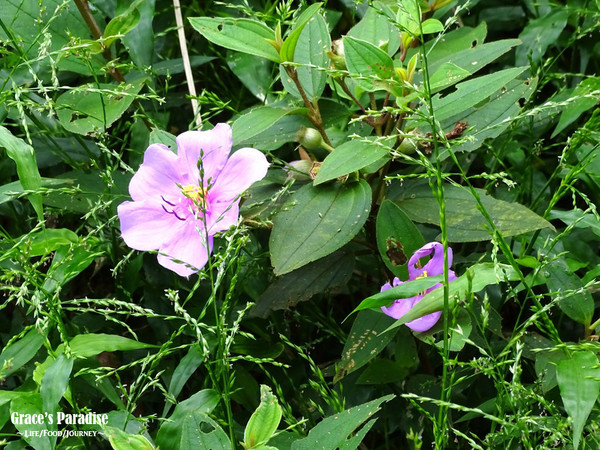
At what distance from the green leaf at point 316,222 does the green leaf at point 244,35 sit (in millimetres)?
225

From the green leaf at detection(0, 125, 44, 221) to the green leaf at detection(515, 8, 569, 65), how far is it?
1.02 meters

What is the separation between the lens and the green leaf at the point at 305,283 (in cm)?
122

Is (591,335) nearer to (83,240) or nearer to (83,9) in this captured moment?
(83,240)

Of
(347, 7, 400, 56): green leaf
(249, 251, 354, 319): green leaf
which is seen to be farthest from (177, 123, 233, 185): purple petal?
(347, 7, 400, 56): green leaf

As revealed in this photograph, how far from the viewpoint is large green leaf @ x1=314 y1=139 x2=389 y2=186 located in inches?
43.1

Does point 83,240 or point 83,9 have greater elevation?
point 83,9

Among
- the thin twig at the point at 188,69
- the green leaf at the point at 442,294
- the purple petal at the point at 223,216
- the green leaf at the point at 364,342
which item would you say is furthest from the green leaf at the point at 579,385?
the thin twig at the point at 188,69

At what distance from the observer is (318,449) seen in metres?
0.93

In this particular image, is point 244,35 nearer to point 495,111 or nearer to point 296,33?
point 296,33

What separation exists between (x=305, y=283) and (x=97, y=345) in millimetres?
350

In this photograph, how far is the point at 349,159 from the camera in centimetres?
111

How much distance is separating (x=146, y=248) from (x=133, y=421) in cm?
26

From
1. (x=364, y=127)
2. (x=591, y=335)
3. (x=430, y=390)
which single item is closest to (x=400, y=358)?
(x=430, y=390)

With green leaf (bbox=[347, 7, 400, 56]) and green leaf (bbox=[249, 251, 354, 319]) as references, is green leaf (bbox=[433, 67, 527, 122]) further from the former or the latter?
green leaf (bbox=[249, 251, 354, 319])
